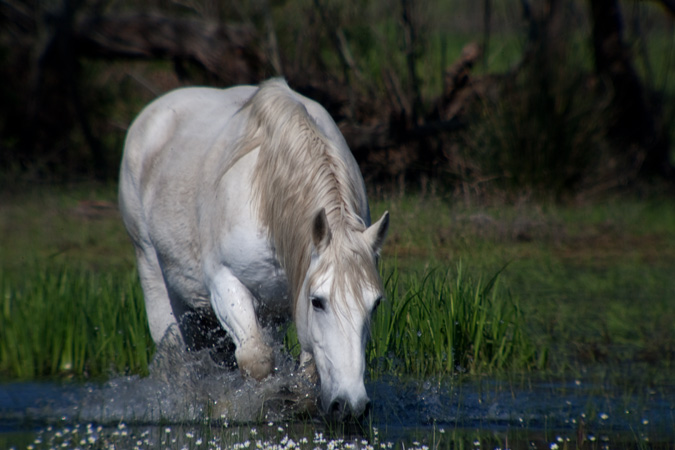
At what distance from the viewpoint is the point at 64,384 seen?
4750mm

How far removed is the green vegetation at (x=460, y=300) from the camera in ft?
15.5

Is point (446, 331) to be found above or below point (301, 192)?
below

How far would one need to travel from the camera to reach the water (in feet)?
11.1

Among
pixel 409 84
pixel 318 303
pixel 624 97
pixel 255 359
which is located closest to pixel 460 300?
pixel 255 359

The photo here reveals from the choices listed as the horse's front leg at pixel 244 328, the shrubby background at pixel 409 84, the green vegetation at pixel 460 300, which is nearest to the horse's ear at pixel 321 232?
the horse's front leg at pixel 244 328

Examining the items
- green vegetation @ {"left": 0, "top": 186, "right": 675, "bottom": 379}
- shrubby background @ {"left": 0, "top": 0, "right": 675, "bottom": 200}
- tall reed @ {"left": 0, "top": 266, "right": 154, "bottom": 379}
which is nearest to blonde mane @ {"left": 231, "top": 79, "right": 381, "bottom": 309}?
green vegetation @ {"left": 0, "top": 186, "right": 675, "bottom": 379}

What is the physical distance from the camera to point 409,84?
9.49m

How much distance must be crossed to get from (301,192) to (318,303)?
555 millimetres

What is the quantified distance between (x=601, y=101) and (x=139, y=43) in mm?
6441

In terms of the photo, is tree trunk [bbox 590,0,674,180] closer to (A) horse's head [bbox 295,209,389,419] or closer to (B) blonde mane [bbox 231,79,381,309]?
(B) blonde mane [bbox 231,79,381,309]

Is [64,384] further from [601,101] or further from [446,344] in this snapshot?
[601,101]

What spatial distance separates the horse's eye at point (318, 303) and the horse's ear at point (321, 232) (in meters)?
0.18

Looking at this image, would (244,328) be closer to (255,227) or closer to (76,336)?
(255,227)

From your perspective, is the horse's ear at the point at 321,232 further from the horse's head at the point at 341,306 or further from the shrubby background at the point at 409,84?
the shrubby background at the point at 409,84
